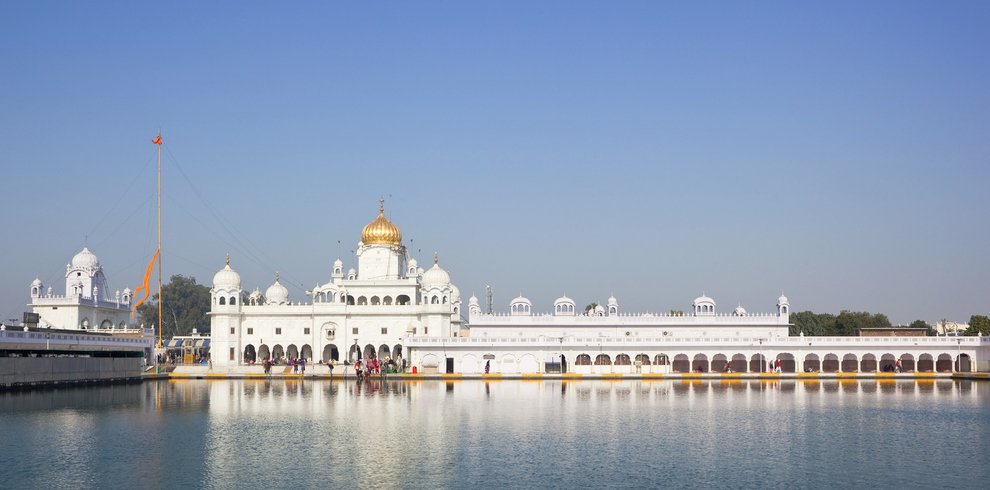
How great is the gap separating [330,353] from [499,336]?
12.0 metres

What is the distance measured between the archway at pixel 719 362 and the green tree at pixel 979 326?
20.4 meters

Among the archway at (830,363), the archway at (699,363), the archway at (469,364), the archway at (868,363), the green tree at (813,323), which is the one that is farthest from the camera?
the green tree at (813,323)

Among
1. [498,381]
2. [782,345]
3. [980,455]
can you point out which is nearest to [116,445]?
[980,455]

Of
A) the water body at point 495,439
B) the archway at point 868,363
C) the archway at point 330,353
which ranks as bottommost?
the water body at point 495,439

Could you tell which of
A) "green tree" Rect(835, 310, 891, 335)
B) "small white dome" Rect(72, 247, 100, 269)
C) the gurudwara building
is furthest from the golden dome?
"green tree" Rect(835, 310, 891, 335)

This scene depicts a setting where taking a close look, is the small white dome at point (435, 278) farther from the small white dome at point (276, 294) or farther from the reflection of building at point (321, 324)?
the small white dome at point (276, 294)

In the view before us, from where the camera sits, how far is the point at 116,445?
29750 mm

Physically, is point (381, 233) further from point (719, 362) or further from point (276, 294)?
point (719, 362)

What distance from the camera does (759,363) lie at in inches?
2532

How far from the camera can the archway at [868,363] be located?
2539 inches

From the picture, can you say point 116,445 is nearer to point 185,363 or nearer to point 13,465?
point 13,465

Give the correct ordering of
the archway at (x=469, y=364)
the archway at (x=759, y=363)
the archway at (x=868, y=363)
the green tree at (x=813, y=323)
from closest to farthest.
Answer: the archway at (x=469, y=364) < the archway at (x=759, y=363) < the archway at (x=868, y=363) < the green tree at (x=813, y=323)

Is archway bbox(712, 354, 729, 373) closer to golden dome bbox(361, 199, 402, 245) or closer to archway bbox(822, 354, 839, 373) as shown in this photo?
archway bbox(822, 354, 839, 373)

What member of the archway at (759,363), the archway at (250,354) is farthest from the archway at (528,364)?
the archway at (250,354)
